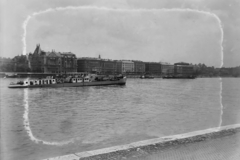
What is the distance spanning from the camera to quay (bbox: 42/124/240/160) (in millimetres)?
3725

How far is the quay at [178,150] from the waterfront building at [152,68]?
79867 millimetres

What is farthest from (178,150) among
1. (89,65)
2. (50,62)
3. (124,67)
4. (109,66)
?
(124,67)

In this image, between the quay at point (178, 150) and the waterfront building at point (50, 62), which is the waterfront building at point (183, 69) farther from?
the quay at point (178, 150)

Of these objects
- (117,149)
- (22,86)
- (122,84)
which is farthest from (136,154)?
(122,84)

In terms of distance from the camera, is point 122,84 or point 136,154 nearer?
point 136,154

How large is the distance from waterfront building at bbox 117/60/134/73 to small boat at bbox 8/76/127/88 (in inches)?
1303

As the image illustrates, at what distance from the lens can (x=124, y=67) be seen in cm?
7744

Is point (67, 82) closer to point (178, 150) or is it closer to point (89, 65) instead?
point (89, 65)

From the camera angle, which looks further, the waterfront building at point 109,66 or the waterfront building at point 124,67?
the waterfront building at point 124,67

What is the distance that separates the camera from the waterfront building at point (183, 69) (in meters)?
79.8

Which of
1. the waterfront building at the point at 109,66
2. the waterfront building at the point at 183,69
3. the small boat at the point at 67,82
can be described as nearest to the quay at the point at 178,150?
the small boat at the point at 67,82

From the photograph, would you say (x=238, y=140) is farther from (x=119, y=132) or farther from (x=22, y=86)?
(x=22, y=86)

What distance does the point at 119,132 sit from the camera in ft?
27.0

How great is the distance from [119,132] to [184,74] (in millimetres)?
77115
